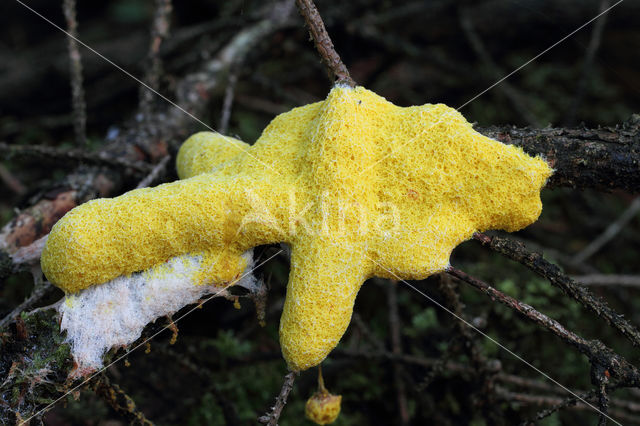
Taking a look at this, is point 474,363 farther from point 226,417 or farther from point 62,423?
point 62,423

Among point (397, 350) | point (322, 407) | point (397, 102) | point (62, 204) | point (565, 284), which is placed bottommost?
point (397, 350)

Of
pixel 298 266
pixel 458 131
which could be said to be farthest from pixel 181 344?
pixel 458 131

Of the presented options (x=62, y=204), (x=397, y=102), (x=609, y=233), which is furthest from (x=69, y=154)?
(x=609, y=233)

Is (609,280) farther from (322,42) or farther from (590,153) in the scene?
(322,42)

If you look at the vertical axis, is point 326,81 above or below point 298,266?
below

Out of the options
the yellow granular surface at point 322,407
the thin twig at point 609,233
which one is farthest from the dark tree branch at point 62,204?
the thin twig at point 609,233

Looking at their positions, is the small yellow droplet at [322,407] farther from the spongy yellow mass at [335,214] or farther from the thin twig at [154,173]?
the thin twig at [154,173]

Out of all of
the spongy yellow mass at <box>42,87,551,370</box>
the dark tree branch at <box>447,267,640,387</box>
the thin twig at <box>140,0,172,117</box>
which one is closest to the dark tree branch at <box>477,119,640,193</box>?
the spongy yellow mass at <box>42,87,551,370</box>

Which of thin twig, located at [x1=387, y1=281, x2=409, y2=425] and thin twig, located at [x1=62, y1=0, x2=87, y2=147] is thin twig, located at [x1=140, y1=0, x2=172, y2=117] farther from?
thin twig, located at [x1=387, y1=281, x2=409, y2=425]
